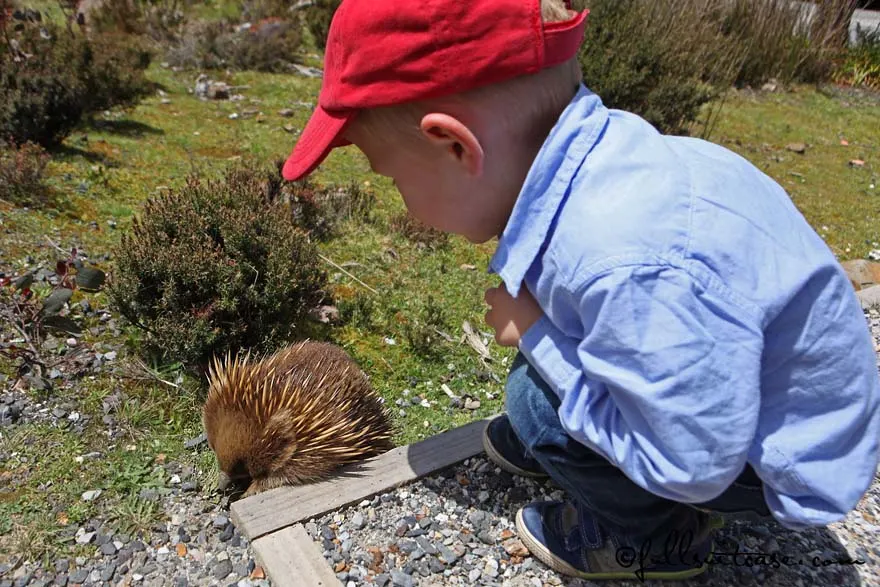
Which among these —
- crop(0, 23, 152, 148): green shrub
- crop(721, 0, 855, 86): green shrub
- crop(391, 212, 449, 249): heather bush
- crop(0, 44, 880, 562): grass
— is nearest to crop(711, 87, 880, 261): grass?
crop(0, 44, 880, 562): grass

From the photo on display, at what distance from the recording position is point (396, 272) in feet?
13.0

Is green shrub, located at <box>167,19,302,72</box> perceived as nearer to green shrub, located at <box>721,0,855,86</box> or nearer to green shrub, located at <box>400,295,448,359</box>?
green shrub, located at <box>400,295,448,359</box>

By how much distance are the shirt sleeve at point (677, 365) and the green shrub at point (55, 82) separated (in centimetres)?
421

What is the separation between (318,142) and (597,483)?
3.60 feet

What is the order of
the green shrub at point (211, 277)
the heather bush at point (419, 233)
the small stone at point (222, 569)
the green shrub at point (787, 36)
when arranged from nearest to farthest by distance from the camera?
the small stone at point (222, 569), the green shrub at point (211, 277), the heather bush at point (419, 233), the green shrub at point (787, 36)

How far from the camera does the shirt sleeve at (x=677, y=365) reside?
1.27 m

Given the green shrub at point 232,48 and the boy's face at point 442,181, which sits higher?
the boy's face at point 442,181

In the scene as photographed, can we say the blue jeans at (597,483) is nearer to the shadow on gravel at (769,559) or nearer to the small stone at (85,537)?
the shadow on gravel at (769,559)

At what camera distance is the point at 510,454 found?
2402 millimetres

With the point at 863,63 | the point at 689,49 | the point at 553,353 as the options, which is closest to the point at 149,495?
the point at 553,353

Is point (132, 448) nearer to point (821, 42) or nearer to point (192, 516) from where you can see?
point (192, 516)

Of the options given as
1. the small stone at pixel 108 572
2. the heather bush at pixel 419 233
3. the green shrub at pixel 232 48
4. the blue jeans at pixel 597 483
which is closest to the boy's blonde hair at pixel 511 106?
the blue jeans at pixel 597 483

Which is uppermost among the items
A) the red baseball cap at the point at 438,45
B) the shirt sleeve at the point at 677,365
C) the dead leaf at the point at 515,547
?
the red baseball cap at the point at 438,45

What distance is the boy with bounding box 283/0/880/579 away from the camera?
50.8 inches
